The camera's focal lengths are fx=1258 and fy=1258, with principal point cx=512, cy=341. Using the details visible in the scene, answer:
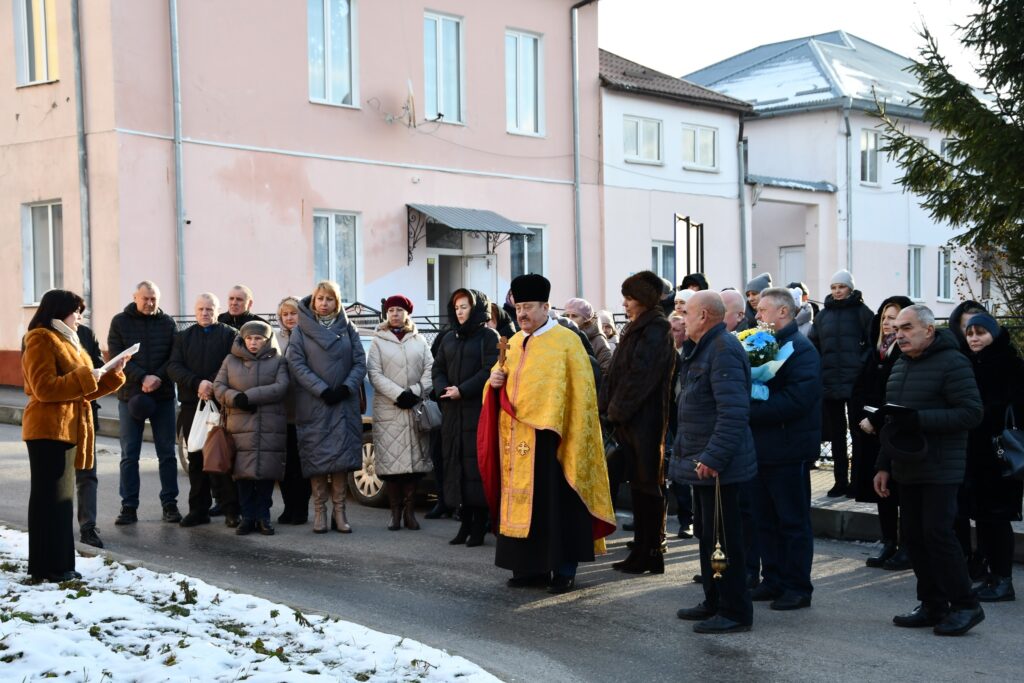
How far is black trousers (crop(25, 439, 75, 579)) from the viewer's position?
25.4ft

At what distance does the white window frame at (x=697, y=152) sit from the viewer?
97.8 ft

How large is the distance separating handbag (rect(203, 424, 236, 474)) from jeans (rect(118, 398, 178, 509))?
2.09 ft

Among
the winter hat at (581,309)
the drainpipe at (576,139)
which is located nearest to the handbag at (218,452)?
the winter hat at (581,309)

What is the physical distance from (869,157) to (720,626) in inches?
1208

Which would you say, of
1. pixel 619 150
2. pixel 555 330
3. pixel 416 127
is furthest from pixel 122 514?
pixel 619 150

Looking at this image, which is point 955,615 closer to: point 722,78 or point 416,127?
point 416,127

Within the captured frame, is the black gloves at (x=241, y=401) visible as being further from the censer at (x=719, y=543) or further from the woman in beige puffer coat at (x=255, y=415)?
the censer at (x=719, y=543)

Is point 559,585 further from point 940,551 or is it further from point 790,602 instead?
point 940,551

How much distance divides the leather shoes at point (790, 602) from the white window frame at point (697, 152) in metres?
22.8

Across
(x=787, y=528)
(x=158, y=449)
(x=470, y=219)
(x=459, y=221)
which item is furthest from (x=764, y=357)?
(x=470, y=219)

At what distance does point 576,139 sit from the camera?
26.9 meters

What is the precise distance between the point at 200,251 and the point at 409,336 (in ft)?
36.7

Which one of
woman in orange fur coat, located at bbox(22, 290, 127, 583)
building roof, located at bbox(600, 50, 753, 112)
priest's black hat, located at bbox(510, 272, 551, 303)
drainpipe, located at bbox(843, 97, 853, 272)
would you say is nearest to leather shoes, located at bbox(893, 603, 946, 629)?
priest's black hat, located at bbox(510, 272, 551, 303)

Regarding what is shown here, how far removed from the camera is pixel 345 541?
988 cm
